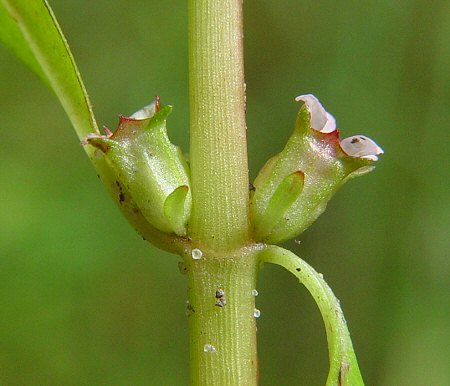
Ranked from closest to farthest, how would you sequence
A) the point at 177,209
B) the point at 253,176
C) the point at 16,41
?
1. the point at 177,209
2. the point at 16,41
3. the point at 253,176

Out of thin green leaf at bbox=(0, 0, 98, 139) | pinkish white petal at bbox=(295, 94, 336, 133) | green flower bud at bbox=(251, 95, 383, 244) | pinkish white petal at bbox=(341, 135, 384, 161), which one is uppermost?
thin green leaf at bbox=(0, 0, 98, 139)

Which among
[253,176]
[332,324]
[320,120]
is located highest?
[253,176]

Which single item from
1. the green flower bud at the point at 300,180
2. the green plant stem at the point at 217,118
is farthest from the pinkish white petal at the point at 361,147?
the green plant stem at the point at 217,118

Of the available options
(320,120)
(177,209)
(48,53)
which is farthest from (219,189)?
(48,53)

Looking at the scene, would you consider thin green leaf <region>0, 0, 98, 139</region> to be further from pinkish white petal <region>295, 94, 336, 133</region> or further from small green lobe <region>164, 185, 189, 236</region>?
pinkish white petal <region>295, 94, 336, 133</region>

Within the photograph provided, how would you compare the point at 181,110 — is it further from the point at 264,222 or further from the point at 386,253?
the point at 264,222

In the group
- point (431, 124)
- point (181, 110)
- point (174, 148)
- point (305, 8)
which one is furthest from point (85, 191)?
point (174, 148)

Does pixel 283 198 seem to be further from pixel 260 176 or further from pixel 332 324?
pixel 332 324

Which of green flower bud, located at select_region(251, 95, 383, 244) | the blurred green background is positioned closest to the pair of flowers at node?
green flower bud, located at select_region(251, 95, 383, 244)
